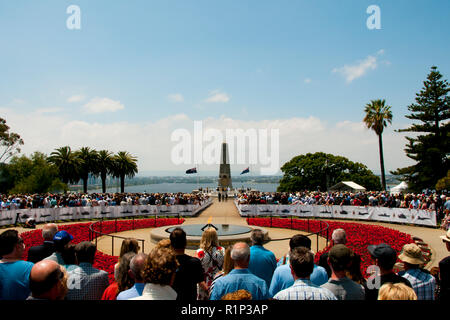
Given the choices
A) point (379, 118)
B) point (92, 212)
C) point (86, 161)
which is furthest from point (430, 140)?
point (86, 161)

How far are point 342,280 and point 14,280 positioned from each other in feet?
14.2

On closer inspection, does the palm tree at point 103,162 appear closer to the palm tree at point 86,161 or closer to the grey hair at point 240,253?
the palm tree at point 86,161

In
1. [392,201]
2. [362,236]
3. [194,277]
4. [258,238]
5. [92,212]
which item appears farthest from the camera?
[92,212]

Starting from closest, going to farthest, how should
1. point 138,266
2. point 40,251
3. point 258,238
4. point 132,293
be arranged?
point 132,293 → point 138,266 → point 258,238 → point 40,251

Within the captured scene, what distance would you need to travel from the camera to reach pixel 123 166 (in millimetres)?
66625

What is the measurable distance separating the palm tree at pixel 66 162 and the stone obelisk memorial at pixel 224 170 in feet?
97.3

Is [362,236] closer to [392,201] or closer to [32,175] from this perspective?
[392,201]

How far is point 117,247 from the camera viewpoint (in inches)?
593

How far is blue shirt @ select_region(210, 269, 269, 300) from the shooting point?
381cm

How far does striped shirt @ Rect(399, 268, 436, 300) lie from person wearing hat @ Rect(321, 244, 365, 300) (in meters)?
1.07

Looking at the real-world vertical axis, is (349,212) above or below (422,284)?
below

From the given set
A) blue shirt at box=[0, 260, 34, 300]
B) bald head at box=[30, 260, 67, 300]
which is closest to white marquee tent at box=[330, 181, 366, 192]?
blue shirt at box=[0, 260, 34, 300]
